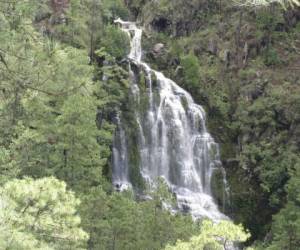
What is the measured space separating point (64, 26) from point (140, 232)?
19.5m

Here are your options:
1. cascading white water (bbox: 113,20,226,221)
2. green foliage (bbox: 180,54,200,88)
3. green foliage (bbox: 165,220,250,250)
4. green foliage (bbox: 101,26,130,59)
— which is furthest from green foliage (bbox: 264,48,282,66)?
green foliage (bbox: 165,220,250,250)

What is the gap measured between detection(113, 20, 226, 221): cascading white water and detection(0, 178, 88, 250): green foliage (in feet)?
56.7

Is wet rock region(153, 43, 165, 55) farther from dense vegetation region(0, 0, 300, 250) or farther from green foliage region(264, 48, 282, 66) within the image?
green foliage region(264, 48, 282, 66)

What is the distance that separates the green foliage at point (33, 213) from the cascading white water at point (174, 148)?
56.7 feet

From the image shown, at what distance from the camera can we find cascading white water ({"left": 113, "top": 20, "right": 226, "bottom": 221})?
2817cm

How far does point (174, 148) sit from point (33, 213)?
20.4 m

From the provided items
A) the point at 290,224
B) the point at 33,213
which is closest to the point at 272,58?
the point at 290,224

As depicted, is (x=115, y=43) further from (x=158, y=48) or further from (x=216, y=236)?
(x=216, y=236)

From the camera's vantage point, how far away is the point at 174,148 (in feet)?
96.6

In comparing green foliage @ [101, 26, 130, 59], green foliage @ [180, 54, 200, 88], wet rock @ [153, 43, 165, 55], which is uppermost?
green foliage @ [101, 26, 130, 59]

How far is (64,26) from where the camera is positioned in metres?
31.8

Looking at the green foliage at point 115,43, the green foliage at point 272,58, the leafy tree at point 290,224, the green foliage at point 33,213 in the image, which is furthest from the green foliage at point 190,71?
the green foliage at point 33,213

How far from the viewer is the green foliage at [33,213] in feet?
25.5

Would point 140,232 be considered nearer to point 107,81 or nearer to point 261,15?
point 107,81
